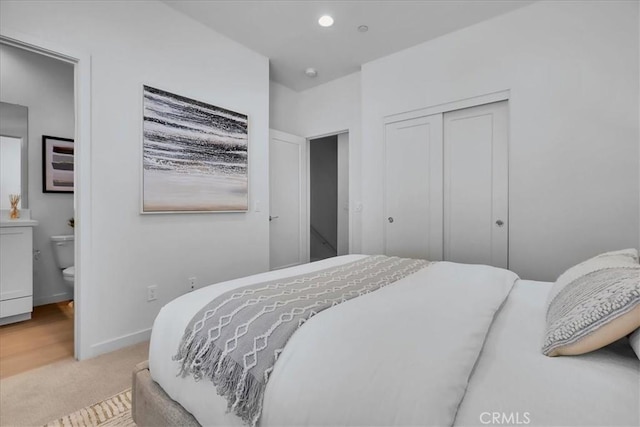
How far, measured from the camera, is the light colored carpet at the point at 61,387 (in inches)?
60.2

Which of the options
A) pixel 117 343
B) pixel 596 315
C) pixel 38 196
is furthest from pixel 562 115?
pixel 38 196

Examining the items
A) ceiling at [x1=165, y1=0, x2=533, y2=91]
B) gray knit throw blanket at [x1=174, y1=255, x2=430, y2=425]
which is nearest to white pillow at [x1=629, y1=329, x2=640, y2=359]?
gray knit throw blanket at [x1=174, y1=255, x2=430, y2=425]

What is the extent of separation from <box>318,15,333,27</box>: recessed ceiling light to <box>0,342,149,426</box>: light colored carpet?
314 centimetres

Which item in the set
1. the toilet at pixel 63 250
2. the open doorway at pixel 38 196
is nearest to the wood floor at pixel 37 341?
the open doorway at pixel 38 196

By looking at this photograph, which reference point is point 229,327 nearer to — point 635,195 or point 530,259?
point 530,259

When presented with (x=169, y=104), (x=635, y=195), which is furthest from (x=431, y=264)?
(x=169, y=104)

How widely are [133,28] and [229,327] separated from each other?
2.58 metres

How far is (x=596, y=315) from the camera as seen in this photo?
79cm

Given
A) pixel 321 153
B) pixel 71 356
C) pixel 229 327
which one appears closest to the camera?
pixel 229 327

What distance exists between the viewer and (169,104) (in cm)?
256

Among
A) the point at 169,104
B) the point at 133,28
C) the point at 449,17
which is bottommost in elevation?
the point at 169,104

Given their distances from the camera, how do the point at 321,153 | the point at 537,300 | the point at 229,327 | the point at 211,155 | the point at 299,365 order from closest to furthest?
the point at 299,365
the point at 229,327
the point at 537,300
the point at 211,155
the point at 321,153

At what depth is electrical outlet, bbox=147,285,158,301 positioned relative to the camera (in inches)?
97.3

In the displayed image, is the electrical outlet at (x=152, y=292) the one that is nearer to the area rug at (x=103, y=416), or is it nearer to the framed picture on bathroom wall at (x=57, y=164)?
the area rug at (x=103, y=416)
